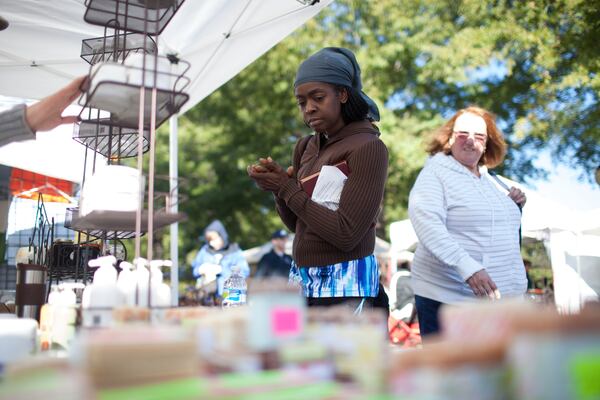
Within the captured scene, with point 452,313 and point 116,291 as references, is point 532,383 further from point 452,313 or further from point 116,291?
point 116,291

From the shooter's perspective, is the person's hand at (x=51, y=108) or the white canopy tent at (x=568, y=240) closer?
the person's hand at (x=51, y=108)

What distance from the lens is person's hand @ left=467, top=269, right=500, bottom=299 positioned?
1.91m

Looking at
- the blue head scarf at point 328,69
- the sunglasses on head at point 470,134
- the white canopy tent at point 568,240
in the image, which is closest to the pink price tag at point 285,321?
the blue head scarf at point 328,69

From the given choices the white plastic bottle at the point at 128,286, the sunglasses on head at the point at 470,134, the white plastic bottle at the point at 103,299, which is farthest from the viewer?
the sunglasses on head at the point at 470,134

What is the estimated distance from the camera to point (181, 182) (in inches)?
53.2

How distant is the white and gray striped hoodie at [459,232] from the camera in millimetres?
2080

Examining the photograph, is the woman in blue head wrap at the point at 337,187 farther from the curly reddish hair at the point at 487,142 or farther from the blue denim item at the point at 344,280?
the curly reddish hair at the point at 487,142

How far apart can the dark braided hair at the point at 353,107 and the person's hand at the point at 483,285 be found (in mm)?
633

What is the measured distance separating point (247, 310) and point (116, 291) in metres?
0.42

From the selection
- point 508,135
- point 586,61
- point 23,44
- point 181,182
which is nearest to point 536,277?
point 508,135

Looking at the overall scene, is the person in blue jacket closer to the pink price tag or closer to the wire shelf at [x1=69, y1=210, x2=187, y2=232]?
the wire shelf at [x1=69, y1=210, x2=187, y2=232]

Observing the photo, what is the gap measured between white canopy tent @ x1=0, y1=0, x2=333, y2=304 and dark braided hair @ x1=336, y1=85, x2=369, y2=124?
1645 mm

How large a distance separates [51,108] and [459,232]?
1.39m

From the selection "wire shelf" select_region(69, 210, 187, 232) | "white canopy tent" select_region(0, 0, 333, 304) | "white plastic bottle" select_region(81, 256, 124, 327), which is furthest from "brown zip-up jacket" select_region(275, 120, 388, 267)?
"white canopy tent" select_region(0, 0, 333, 304)
